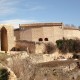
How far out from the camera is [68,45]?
4188cm

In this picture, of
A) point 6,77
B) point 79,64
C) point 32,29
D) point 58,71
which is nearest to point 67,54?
point 32,29

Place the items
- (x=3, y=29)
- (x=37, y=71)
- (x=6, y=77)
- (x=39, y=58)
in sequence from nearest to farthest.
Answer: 1. (x=6, y=77)
2. (x=37, y=71)
3. (x=39, y=58)
4. (x=3, y=29)

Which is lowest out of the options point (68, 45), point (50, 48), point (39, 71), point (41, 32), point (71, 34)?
point (39, 71)

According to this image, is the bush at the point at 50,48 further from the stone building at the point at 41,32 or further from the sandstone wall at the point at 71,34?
the sandstone wall at the point at 71,34

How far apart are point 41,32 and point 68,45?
4.08 m

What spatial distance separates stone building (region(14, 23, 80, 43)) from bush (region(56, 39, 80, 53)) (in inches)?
51.5

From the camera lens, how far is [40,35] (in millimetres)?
43438

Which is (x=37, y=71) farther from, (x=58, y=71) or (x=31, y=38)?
(x=31, y=38)

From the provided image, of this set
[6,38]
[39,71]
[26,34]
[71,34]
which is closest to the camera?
[39,71]

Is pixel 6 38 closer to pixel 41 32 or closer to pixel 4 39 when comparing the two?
pixel 4 39

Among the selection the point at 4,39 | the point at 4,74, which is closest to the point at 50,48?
the point at 4,39

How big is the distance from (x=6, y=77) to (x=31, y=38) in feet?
68.9

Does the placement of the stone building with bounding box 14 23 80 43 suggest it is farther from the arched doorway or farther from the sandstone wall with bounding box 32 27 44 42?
the arched doorway

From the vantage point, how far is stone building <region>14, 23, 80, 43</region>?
4300cm
